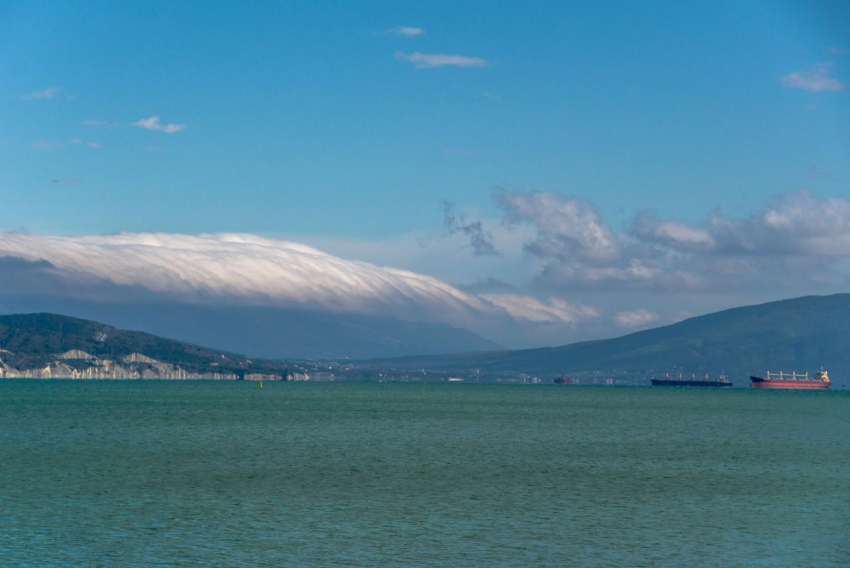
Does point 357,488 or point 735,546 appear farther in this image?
point 357,488

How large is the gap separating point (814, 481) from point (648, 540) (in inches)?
1500

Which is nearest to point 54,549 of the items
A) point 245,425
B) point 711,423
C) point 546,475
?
point 546,475

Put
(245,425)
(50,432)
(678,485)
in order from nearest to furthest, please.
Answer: (678,485) < (50,432) < (245,425)

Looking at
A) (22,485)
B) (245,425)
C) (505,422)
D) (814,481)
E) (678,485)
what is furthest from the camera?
(505,422)

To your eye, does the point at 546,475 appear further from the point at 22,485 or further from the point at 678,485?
the point at 22,485

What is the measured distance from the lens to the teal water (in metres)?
55.5

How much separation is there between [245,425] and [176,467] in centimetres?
6653

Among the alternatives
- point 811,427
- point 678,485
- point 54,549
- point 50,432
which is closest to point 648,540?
point 678,485

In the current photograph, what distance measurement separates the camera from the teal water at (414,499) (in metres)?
55.5

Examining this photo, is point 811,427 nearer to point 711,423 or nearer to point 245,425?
point 711,423

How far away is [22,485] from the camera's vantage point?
78.3m

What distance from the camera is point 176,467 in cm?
9231

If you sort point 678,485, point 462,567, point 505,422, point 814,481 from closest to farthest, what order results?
1. point 462,567
2. point 678,485
3. point 814,481
4. point 505,422

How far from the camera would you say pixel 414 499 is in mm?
74000
